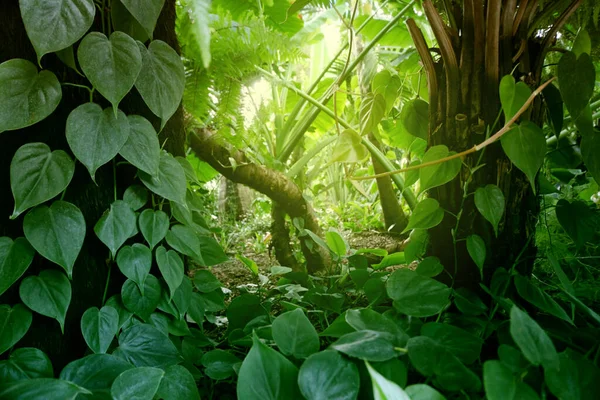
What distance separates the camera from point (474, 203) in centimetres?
68

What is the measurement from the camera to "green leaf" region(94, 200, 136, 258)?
564 mm

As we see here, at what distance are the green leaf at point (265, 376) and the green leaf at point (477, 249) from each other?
1.08 ft

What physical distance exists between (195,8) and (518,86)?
0.49m

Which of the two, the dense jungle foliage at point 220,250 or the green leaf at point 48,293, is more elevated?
the dense jungle foliage at point 220,250

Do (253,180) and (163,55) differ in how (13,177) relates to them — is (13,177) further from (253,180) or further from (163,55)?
(253,180)

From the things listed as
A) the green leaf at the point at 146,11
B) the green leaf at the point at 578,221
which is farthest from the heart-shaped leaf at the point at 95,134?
the green leaf at the point at 578,221

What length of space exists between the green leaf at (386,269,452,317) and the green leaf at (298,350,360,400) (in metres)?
0.16

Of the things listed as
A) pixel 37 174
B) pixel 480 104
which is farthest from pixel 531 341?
pixel 37 174

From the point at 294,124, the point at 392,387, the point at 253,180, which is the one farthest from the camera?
the point at 294,124

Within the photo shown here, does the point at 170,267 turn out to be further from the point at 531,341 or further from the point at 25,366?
the point at 531,341

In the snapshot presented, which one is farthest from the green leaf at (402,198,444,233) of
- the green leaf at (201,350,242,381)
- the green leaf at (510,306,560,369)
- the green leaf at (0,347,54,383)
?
the green leaf at (0,347,54,383)

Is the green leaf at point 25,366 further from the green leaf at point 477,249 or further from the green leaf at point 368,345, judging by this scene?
the green leaf at point 477,249

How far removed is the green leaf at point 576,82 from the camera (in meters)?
0.58

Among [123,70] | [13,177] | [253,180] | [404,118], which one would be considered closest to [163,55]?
[123,70]
